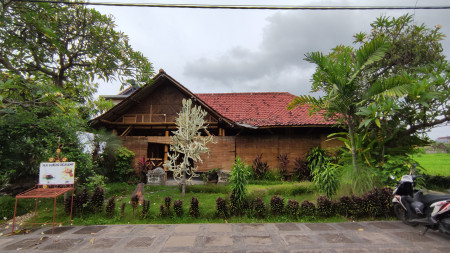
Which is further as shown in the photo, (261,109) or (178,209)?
(261,109)

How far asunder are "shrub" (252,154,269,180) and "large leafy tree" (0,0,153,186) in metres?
6.24

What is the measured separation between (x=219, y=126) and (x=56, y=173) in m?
7.19

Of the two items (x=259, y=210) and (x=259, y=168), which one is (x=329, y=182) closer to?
(x=259, y=210)

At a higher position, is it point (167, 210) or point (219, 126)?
point (219, 126)

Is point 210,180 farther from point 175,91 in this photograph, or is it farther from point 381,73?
point 381,73

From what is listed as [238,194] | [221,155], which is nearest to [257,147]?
[221,155]

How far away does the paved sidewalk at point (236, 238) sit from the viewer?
3.62 m

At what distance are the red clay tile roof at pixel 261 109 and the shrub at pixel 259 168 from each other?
1726 mm

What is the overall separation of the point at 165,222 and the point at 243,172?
2.12 metres

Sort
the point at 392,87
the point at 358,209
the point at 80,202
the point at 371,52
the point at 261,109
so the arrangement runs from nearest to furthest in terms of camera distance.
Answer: the point at 358,209 → the point at 80,202 → the point at 392,87 → the point at 371,52 → the point at 261,109

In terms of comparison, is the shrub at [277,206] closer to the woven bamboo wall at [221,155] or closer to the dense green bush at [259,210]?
the dense green bush at [259,210]

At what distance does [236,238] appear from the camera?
13.1ft

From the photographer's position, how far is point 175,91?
37.4 ft

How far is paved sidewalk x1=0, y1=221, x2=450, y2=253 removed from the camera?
3619mm
